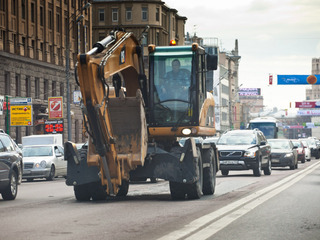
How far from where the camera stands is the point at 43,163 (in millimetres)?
34250

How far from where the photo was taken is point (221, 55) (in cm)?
15050

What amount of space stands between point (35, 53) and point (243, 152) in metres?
32.2

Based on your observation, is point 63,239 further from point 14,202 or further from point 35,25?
point 35,25

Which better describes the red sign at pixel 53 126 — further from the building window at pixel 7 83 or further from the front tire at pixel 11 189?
the front tire at pixel 11 189

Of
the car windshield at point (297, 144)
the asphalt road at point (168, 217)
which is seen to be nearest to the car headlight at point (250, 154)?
the asphalt road at point (168, 217)

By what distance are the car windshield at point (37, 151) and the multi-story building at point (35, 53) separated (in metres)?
14.5

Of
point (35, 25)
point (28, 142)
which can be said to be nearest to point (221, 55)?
point (35, 25)

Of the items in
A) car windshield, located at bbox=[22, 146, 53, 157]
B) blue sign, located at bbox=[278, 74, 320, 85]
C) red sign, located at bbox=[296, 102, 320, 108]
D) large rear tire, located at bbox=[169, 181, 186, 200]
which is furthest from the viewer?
red sign, located at bbox=[296, 102, 320, 108]

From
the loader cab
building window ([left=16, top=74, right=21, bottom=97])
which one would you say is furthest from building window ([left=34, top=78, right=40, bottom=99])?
the loader cab

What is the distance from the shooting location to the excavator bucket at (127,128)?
16.5m

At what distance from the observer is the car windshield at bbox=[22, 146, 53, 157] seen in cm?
3584

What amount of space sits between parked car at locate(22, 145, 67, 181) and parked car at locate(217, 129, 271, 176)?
6.44 m

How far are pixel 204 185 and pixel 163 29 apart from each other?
280 ft

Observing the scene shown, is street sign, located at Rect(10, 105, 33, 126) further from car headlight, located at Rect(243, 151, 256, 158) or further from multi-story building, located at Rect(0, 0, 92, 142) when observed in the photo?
car headlight, located at Rect(243, 151, 256, 158)
